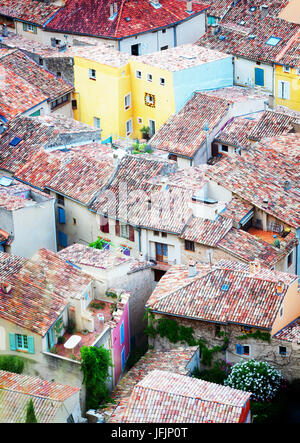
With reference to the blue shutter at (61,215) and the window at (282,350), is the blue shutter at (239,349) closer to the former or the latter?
the window at (282,350)

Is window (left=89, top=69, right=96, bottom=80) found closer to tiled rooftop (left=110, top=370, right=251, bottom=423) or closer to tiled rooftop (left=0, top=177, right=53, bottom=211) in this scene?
tiled rooftop (left=0, top=177, right=53, bottom=211)

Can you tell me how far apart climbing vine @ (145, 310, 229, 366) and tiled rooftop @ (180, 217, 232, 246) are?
7438 millimetres

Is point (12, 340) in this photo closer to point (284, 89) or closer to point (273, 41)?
point (284, 89)

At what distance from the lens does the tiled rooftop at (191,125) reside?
7969 centimetres

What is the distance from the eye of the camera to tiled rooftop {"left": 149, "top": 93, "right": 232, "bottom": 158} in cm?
7969

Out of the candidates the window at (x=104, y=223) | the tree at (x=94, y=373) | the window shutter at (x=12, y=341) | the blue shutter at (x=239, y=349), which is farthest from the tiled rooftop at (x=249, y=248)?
the window shutter at (x=12, y=341)

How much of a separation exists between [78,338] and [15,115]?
2674 centimetres

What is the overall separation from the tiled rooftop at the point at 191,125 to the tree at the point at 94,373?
2396 cm

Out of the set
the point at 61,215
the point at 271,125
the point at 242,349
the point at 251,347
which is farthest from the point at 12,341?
the point at 271,125

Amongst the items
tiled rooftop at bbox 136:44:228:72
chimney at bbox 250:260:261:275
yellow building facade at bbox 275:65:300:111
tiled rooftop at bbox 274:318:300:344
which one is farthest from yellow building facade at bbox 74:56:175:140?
tiled rooftop at bbox 274:318:300:344

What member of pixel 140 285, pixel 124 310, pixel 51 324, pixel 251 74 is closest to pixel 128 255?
pixel 140 285

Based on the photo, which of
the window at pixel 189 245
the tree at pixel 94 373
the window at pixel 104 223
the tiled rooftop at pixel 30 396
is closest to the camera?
the tiled rooftop at pixel 30 396

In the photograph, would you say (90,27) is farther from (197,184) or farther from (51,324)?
(51,324)

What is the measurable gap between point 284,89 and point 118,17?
48.9 ft
